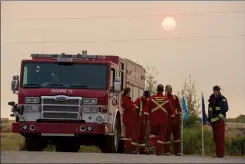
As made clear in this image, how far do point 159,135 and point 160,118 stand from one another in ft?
1.56

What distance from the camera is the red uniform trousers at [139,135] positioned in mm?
25578

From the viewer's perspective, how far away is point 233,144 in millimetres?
35312

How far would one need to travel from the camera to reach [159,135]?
24.0 m

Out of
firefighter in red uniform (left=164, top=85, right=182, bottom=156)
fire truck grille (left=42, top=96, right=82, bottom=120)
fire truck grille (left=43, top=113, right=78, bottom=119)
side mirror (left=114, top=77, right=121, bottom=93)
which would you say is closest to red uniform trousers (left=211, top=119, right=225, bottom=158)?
firefighter in red uniform (left=164, top=85, right=182, bottom=156)

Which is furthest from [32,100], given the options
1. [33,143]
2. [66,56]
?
[33,143]

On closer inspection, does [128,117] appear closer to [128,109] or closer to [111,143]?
[128,109]

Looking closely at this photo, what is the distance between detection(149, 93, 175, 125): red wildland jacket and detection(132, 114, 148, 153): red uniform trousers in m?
1.42

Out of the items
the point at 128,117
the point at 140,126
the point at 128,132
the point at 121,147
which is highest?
the point at 128,117

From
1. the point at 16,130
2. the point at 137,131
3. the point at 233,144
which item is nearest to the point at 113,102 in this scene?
the point at 137,131

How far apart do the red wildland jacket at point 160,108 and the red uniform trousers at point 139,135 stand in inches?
55.9

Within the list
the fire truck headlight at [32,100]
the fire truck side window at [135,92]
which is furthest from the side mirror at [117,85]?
the fire truck side window at [135,92]

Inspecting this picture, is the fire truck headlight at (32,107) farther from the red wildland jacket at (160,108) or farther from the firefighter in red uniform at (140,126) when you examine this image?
the red wildland jacket at (160,108)

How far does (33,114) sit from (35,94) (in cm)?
60

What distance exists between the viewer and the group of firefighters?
944 inches
